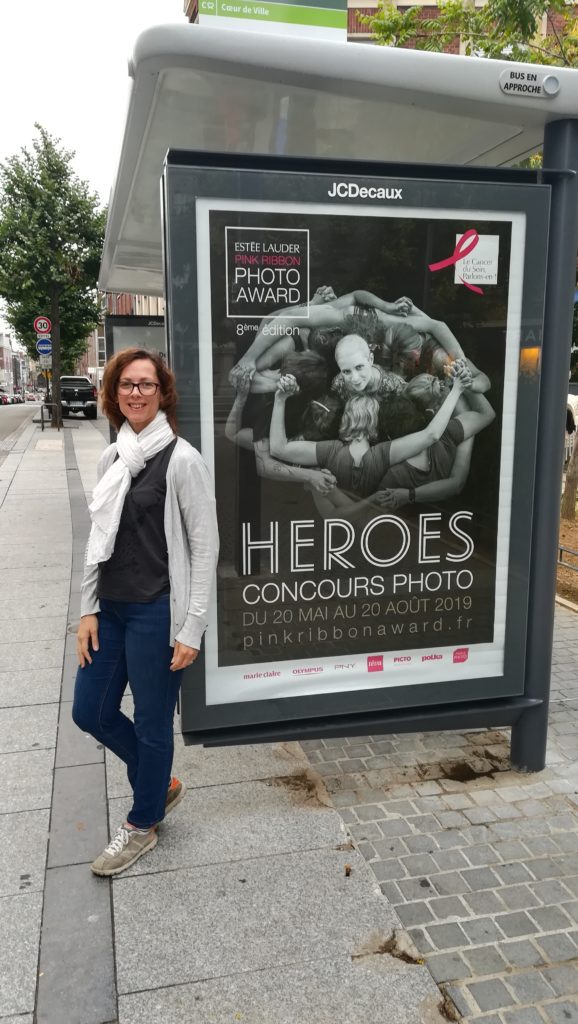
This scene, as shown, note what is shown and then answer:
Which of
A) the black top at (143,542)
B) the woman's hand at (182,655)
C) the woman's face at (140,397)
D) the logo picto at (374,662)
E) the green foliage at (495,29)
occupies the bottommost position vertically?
the logo picto at (374,662)

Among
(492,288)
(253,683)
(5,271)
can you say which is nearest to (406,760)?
(253,683)

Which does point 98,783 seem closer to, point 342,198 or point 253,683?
point 253,683

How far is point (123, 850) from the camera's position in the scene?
9.93ft

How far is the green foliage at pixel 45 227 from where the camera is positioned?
79.5ft

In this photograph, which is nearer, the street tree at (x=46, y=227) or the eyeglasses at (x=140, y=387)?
the eyeglasses at (x=140, y=387)

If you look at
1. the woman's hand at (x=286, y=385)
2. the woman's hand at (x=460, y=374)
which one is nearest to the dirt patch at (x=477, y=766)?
the woman's hand at (x=460, y=374)

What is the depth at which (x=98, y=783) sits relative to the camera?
12.0 feet

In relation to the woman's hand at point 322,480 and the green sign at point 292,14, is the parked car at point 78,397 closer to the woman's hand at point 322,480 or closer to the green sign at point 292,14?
the green sign at point 292,14

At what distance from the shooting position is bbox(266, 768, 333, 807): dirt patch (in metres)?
3.50

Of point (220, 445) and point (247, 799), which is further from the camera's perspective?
point (247, 799)

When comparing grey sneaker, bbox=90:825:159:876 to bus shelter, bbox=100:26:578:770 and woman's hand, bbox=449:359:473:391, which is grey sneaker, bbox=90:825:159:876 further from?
woman's hand, bbox=449:359:473:391

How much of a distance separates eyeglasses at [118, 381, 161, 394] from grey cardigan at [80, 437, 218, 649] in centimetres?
22

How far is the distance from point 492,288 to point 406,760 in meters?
2.25

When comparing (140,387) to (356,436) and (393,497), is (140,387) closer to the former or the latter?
(356,436)
